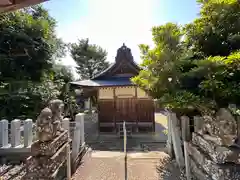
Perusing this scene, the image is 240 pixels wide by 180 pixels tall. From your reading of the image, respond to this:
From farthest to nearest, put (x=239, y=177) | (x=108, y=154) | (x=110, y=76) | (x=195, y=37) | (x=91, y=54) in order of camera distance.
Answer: (x=91, y=54) → (x=110, y=76) → (x=108, y=154) → (x=195, y=37) → (x=239, y=177)

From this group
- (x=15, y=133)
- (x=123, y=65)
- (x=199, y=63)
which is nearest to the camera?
(x=199, y=63)

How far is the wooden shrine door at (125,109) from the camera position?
1020 centimetres

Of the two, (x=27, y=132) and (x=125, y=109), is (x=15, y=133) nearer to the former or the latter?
(x=27, y=132)

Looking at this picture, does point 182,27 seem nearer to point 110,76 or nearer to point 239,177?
point 239,177

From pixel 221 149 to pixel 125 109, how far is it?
768 cm

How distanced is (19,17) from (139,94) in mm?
7688

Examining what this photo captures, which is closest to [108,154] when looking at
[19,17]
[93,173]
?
[93,173]

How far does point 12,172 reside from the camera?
4.66 meters

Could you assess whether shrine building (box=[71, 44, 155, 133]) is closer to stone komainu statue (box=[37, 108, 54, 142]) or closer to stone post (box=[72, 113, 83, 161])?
stone post (box=[72, 113, 83, 161])

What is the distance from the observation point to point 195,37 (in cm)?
416

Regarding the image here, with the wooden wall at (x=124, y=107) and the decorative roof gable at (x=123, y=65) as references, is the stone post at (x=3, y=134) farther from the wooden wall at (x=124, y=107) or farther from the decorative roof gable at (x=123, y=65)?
the decorative roof gable at (x=123, y=65)

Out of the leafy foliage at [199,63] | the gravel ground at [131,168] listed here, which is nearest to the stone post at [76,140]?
the gravel ground at [131,168]

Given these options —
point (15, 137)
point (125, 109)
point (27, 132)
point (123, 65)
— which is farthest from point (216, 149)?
point (123, 65)

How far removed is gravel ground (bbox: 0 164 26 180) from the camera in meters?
4.33
